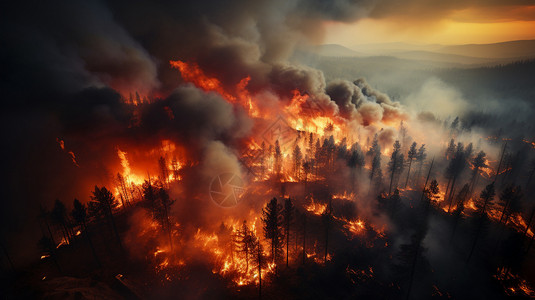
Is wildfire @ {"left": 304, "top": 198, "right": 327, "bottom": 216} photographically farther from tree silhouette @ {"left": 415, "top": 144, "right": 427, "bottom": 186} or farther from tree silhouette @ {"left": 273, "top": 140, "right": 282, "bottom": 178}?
tree silhouette @ {"left": 415, "top": 144, "right": 427, "bottom": 186}

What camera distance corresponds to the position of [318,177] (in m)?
79.5

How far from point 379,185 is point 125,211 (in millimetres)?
77281

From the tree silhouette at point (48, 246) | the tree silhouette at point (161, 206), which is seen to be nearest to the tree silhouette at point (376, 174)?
the tree silhouette at point (161, 206)

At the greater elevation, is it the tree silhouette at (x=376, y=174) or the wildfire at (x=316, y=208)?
the tree silhouette at (x=376, y=174)

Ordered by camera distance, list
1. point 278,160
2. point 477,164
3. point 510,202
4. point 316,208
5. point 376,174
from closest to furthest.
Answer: point 510,202, point 316,208, point 477,164, point 376,174, point 278,160

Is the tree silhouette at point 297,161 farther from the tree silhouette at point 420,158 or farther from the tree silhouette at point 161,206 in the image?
the tree silhouette at point 161,206

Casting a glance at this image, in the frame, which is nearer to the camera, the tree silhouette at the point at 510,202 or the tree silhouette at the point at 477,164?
the tree silhouette at the point at 510,202

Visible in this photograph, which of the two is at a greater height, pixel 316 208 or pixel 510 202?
pixel 510 202

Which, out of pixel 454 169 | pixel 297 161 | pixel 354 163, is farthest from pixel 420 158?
pixel 297 161

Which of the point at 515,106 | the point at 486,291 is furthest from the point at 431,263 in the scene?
the point at 515,106

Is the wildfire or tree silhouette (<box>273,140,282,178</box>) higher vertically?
tree silhouette (<box>273,140,282,178</box>)

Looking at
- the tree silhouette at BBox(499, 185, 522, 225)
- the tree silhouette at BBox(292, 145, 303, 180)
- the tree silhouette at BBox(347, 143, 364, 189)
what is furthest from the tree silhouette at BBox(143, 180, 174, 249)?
the tree silhouette at BBox(499, 185, 522, 225)

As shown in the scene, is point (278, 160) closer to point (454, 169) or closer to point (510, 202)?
point (454, 169)

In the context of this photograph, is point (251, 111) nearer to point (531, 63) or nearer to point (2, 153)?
point (2, 153)
